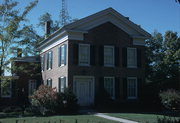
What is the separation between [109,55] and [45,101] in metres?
7.67

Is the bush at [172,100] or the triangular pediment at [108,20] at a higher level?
the triangular pediment at [108,20]

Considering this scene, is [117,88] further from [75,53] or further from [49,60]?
[49,60]

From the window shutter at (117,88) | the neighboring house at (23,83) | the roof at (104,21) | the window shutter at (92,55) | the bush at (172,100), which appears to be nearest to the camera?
the bush at (172,100)

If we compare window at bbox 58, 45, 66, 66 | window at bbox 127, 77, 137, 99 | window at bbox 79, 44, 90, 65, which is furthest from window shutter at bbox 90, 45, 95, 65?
window at bbox 127, 77, 137, 99

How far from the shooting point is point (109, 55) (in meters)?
26.8

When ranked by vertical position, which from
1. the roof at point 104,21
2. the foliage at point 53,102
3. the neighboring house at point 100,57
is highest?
the roof at point 104,21

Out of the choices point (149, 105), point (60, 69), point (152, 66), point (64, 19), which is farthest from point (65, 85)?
point (64, 19)

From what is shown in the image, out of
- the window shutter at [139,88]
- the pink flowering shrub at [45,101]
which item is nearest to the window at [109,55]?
the window shutter at [139,88]

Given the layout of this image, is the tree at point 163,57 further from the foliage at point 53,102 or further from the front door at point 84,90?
the foliage at point 53,102

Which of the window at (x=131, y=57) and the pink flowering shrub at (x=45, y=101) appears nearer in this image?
the pink flowering shrub at (x=45, y=101)

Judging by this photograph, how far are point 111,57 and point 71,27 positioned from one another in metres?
4.55

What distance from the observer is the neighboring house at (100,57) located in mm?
25328

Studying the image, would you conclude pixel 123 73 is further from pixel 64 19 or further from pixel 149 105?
pixel 64 19

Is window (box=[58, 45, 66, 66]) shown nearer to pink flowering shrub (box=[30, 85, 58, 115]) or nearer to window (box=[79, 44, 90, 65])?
window (box=[79, 44, 90, 65])
